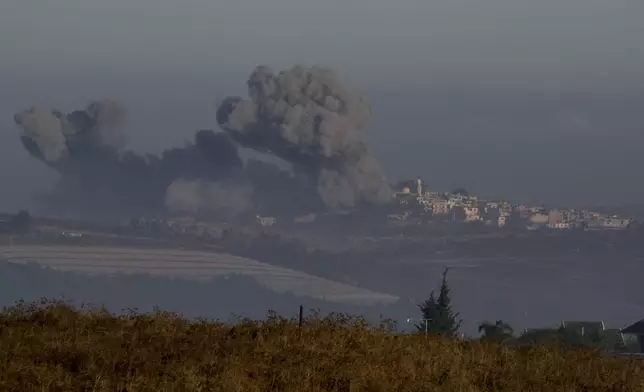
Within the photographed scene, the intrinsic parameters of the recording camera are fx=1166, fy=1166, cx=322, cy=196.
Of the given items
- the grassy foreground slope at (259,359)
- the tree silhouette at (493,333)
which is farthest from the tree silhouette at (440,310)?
the grassy foreground slope at (259,359)

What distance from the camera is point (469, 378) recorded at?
12445mm

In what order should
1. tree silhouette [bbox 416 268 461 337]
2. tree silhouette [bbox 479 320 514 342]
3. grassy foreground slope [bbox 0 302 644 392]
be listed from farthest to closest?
tree silhouette [bbox 416 268 461 337] → tree silhouette [bbox 479 320 514 342] → grassy foreground slope [bbox 0 302 644 392]

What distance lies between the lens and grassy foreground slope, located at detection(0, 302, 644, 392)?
35.2 ft

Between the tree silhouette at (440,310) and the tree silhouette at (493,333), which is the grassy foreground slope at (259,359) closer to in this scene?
the tree silhouette at (493,333)

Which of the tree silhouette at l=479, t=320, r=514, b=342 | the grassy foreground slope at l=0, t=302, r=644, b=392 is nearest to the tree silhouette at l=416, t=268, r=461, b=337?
the tree silhouette at l=479, t=320, r=514, b=342

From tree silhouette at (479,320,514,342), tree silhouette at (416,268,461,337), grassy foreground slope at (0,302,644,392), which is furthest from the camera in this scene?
tree silhouette at (416,268,461,337)

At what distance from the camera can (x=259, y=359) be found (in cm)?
1172

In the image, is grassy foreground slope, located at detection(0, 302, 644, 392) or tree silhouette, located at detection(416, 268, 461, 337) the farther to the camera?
tree silhouette, located at detection(416, 268, 461, 337)

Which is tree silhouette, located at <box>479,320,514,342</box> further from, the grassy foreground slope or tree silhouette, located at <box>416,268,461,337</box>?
tree silhouette, located at <box>416,268,461,337</box>

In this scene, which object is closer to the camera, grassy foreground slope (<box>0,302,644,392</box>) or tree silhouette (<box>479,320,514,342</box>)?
grassy foreground slope (<box>0,302,644,392</box>)

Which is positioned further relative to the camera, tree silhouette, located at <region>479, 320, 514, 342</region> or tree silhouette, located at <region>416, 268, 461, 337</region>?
tree silhouette, located at <region>416, 268, 461, 337</region>

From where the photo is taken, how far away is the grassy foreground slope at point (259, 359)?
10.7 metres

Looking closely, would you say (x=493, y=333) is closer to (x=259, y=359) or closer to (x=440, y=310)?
(x=259, y=359)

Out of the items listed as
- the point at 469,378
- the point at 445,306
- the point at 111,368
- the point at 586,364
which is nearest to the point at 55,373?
the point at 111,368
